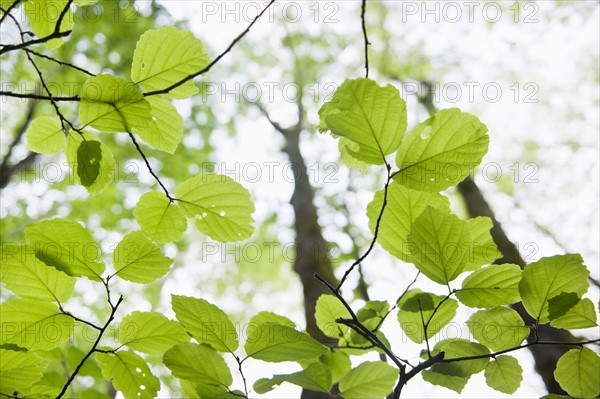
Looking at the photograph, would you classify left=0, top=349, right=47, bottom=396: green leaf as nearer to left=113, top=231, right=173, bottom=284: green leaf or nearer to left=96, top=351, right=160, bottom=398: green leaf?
left=96, top=351, right=160, bottom=398: green leaf

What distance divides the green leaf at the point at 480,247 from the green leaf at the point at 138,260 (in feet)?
1.60

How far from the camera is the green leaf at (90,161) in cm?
64

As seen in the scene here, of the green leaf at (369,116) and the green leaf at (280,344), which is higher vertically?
the green leaf at (369,116)

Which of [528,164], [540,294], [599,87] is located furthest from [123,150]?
[599,87]

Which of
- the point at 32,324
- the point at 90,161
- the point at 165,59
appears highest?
the point at 165,59

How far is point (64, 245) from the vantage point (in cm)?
60

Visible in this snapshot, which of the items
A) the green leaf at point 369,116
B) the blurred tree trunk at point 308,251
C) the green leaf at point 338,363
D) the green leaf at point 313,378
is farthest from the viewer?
the blurred tree trunk at point 308,251

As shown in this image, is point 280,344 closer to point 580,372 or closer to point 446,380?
point 446,380

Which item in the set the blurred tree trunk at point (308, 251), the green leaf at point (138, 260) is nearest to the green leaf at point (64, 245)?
the green leaf at point (138, 260)

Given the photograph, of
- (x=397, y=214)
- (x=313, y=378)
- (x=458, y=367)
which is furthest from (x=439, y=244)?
(x=313, y=378)

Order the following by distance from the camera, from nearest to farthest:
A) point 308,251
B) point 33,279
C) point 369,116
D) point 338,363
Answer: point 369,116 < point 33,279 < point 338,363 < point 308,251

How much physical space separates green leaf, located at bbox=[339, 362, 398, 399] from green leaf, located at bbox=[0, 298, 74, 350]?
47 cm

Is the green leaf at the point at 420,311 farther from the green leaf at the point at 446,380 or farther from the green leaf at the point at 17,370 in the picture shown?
the green leaf at the point at 17,370

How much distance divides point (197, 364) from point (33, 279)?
30 cm
